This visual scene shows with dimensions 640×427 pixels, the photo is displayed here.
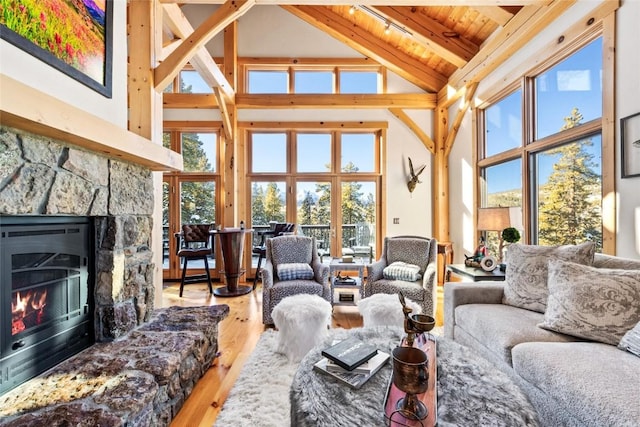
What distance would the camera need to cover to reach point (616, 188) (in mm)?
2160

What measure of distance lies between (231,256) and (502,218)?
332 cm

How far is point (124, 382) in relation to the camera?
1382mm

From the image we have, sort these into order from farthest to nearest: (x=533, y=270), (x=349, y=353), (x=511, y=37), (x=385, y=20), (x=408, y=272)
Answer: (x=385, y=20) → (x=511, y=37) → (x=408, y=272) → (x=533, y=270) → (x=349, y=353)

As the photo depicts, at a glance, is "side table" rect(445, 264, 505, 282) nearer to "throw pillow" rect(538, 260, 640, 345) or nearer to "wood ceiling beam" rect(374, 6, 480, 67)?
"throw pillow" rect(538, 260, 640, 345)

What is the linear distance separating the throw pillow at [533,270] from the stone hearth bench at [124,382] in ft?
7.45

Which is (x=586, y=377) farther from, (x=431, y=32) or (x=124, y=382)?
(x=431, y=32)

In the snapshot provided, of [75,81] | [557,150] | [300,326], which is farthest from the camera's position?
[557,150]

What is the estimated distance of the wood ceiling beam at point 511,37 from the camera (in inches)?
110

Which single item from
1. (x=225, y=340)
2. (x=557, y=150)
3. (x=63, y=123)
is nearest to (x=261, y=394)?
(x=225, y=340)

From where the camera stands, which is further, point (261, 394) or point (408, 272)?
point (408, 272)

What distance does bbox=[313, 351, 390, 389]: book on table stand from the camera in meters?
1.18

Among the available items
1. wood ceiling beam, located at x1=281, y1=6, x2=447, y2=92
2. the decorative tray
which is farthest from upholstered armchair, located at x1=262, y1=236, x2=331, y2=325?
wood ceiling beam, located at x1=281, y1=6, x2=447, y2=92

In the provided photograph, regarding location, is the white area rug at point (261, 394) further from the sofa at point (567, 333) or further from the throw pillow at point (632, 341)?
the throw pillow at point (632, 341)

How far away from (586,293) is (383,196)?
3.71 metres
